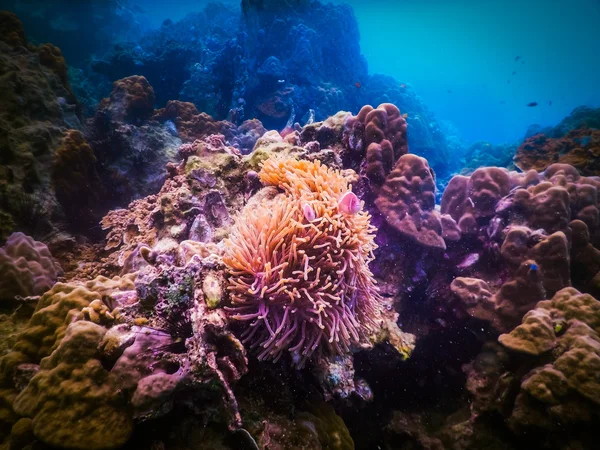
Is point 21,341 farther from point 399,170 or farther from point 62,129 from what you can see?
point 399,170

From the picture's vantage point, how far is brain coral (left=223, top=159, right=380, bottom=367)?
228 centimetres

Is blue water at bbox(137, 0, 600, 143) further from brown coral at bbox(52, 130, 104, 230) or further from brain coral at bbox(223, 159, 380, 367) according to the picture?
brown coral at bbox(52, 130, 104, 230)

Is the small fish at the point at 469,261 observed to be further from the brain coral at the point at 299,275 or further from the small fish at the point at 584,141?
the small fish at the point at 584,141

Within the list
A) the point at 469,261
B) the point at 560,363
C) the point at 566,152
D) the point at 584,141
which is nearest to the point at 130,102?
the point at 469,261

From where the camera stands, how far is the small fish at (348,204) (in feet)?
8.60

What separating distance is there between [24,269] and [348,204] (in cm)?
380

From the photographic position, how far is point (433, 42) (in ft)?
324

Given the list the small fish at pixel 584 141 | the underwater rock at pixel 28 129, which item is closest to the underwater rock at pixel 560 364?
the small fish at pixel 584 141

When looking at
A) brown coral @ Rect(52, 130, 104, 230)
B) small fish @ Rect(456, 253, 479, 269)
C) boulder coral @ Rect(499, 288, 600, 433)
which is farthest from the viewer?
small fish @ Rect(456, 253, 479, 269)

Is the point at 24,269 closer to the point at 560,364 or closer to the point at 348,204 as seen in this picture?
the point at 348,204

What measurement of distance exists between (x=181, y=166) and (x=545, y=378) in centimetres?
591

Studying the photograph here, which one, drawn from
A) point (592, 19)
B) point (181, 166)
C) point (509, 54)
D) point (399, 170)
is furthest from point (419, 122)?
point (509, 54)

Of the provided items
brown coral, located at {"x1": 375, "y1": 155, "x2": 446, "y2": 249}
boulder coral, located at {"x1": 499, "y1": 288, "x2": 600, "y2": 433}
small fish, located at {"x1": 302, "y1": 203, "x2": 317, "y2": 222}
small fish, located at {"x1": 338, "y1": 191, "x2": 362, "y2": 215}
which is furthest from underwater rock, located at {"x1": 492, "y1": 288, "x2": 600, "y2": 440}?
small fish, located at {"x1": 302, "y1": 203, "x2": 317, "y2": 222}

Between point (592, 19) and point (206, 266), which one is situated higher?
point (592, 19)
